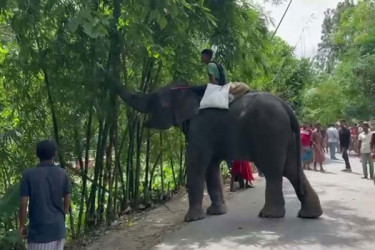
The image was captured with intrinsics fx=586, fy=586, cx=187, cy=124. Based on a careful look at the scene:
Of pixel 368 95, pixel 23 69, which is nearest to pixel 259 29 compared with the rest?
pixel 23 69

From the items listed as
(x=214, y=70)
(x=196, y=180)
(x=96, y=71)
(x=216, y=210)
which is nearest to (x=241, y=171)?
(x=216, y=210)

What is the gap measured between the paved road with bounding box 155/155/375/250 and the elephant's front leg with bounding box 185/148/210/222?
0.71 ft

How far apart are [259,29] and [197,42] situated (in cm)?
102

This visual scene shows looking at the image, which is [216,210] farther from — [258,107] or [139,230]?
[258,107]

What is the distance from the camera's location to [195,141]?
8359mm

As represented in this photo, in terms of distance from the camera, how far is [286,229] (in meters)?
7.43

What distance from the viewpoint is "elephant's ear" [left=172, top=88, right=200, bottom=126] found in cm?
840

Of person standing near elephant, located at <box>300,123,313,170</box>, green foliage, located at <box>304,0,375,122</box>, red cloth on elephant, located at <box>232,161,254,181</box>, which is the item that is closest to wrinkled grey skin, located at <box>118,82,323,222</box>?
red cloth on elephant, located at <box>232,161,254,181</box>

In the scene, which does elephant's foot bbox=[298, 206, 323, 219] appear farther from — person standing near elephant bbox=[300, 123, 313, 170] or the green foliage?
the green foliage

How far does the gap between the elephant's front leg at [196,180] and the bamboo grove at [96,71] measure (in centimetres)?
116

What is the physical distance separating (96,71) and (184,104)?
5.66 ft

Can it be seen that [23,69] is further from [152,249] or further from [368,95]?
[368,95]

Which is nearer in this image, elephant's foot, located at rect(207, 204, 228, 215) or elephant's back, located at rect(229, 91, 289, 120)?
elephant's back, located at rect(229, 91, 289, 120)

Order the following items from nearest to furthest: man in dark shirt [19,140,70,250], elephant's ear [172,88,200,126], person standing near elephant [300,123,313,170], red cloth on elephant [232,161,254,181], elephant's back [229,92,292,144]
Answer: man in dark shirt [19,140,70,250] → elephant's back [229,92,292,144] → elephant's ear [172,88,200,126] → red cloth on elephant [232,161,254,181] → person standing near elephant [300,123,313,170]
